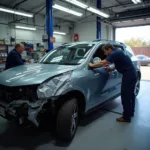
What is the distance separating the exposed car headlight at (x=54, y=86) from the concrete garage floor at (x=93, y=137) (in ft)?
2.67

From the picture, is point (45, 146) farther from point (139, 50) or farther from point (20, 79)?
point (139, 50)

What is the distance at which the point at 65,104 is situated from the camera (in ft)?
7.57

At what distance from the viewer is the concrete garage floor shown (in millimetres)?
2287

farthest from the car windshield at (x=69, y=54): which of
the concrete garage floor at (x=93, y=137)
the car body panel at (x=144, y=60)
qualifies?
the car body panel at (x=144, y=60)

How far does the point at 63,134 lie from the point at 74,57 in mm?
1459

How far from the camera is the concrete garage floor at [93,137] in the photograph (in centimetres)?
229

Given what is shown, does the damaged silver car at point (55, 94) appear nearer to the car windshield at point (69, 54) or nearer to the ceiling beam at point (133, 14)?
the car windshield at point (69, 54)

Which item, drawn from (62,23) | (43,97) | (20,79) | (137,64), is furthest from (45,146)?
(62,23)

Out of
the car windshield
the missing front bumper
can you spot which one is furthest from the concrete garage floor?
the car windshield

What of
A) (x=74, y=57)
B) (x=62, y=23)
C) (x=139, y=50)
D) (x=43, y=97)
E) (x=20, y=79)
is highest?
(x=62, y=23)

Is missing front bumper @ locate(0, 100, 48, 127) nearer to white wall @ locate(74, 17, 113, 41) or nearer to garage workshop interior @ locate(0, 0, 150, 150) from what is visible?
garage workshop interior @ locate(0, 0, 150, 150)


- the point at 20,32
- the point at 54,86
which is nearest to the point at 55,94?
the point at 54,86

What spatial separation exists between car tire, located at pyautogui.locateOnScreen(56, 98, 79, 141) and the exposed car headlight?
0.30 meters

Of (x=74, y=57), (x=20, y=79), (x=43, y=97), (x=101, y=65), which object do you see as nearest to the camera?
(x=43, y=97)
